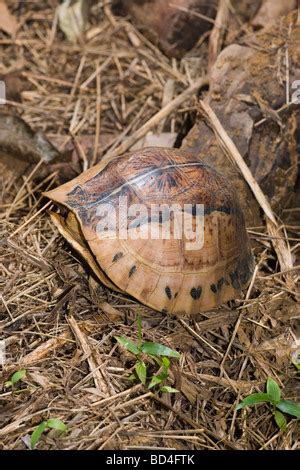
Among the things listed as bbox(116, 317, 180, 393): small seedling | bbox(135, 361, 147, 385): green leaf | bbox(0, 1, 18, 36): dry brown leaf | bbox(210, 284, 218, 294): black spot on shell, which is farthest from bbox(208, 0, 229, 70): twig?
bbox(135, 361, 147, 385): green leaf

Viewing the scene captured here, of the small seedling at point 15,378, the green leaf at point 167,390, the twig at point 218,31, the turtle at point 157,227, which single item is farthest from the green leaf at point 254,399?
the twig at point 218,31

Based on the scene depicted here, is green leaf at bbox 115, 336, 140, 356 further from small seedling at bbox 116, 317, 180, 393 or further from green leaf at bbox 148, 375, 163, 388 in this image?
green leaf at bbox 148, 375, 163, 388

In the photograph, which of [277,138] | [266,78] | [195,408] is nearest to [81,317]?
[195,408]

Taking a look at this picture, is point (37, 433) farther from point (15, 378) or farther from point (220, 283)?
point (220, 283)

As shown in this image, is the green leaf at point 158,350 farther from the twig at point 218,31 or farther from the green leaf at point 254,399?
the twig at point 218,31
